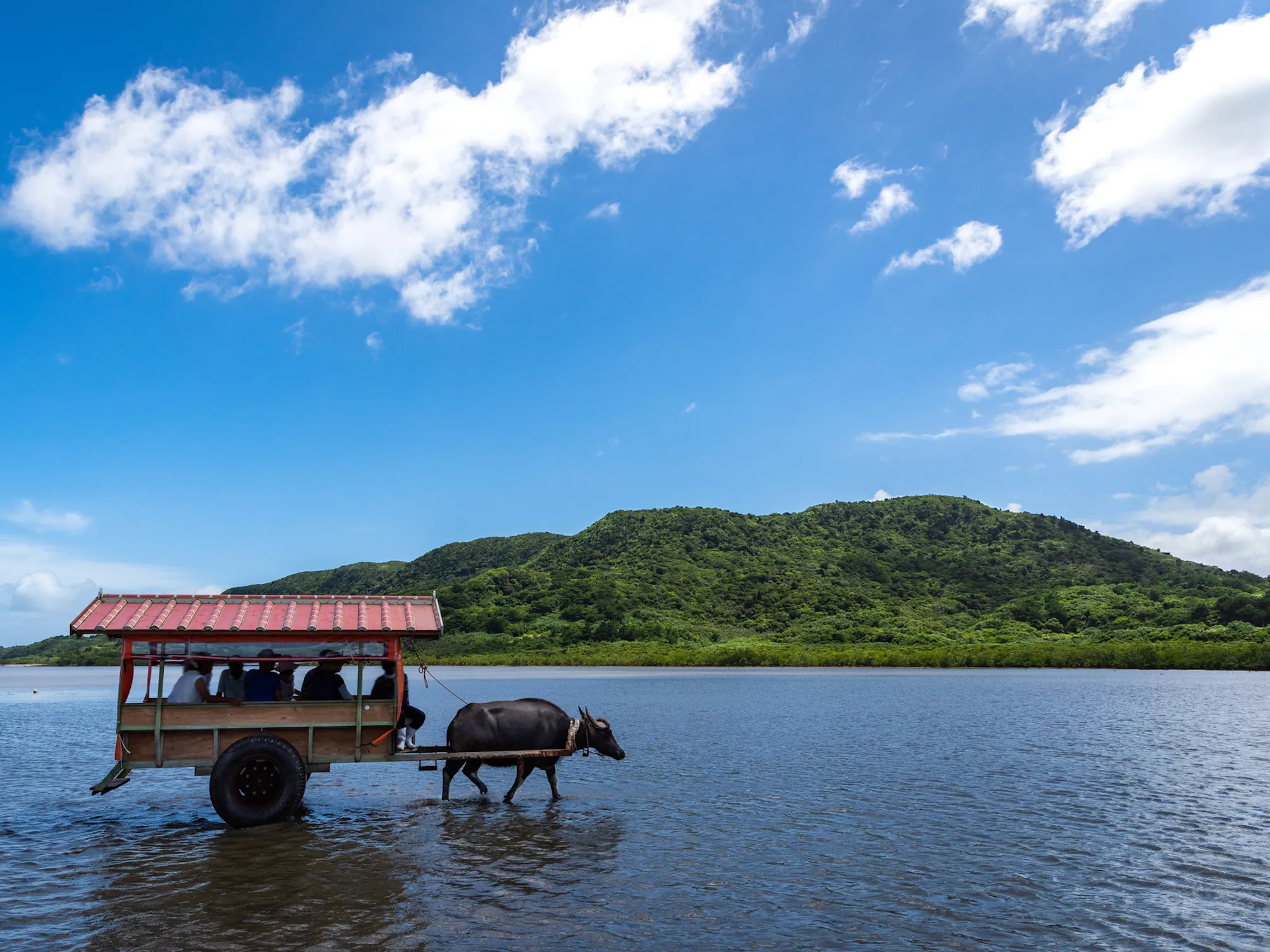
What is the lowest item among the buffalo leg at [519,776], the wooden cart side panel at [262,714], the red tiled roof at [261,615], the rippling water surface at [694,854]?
the rippling water surface at [694,854]

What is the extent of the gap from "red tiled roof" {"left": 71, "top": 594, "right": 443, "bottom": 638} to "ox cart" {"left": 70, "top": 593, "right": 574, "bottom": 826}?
2cm

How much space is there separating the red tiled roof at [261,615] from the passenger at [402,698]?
83cm

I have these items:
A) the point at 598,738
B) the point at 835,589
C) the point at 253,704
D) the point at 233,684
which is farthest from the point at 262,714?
the point at 835,589

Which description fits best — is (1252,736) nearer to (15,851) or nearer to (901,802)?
(901,802)

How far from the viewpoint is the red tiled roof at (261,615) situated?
14.7m

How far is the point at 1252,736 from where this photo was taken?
29.3 metres

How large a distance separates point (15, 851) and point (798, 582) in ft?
380

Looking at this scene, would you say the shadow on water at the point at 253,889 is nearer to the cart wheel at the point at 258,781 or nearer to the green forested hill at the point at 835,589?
the cart wheel at the point at 258,781

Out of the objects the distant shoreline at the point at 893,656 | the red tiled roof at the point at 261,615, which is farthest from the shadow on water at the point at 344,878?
the distant shoreline at the point at 893,656

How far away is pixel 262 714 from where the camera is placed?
600 inches

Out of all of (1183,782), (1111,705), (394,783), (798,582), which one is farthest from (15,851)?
(798,582)

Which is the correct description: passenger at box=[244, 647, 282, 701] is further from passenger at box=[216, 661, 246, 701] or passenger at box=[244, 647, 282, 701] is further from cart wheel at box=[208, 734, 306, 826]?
cart wheel at box=[208, 734, 306, 826]

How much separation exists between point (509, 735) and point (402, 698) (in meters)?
2.15

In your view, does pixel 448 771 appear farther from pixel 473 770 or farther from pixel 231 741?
pixel 231 741
